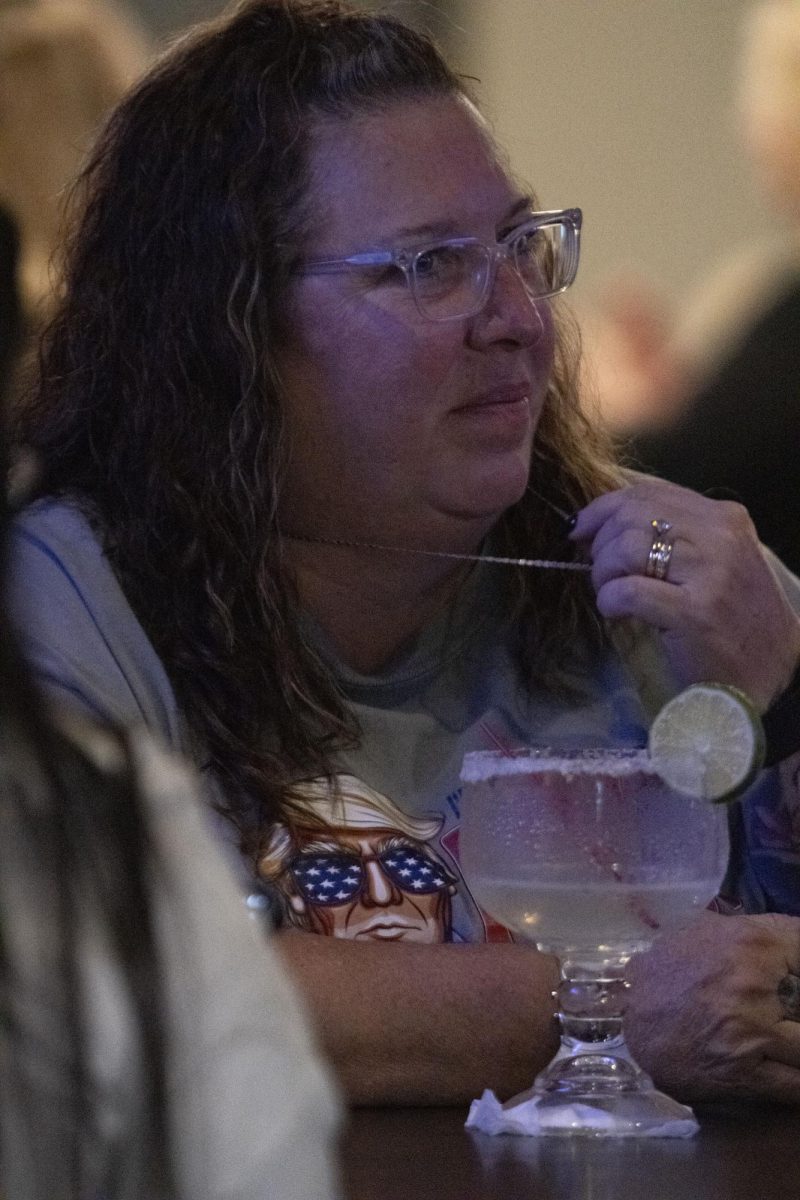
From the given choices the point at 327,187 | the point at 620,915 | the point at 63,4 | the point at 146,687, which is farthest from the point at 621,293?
the point at 620,915

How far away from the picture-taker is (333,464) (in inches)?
65.6

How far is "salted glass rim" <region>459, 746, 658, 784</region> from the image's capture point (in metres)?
1.14

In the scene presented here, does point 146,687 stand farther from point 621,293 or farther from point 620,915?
point 621,293

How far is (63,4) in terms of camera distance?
10.3ft

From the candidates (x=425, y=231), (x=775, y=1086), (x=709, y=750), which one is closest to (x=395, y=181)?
(x=425, y=231)

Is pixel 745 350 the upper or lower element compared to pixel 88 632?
lower

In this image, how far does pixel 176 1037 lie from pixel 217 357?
119 centimetres

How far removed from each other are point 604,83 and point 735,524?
6.40 feet

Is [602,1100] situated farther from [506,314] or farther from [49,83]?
[49,83]

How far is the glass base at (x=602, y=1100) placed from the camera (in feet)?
3.72

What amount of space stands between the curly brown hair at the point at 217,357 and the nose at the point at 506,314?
0.17m

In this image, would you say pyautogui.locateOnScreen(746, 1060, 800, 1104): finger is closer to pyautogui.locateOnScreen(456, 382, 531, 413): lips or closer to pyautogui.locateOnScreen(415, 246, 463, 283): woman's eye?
pyautogui.locateOnScreen(456, 382, 531, 413): lips

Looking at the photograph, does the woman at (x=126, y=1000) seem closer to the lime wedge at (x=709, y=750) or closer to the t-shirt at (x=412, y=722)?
the lime wedge at (x=709, y=750)

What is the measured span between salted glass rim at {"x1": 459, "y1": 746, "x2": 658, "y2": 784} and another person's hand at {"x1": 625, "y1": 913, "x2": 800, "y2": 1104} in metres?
0.22
